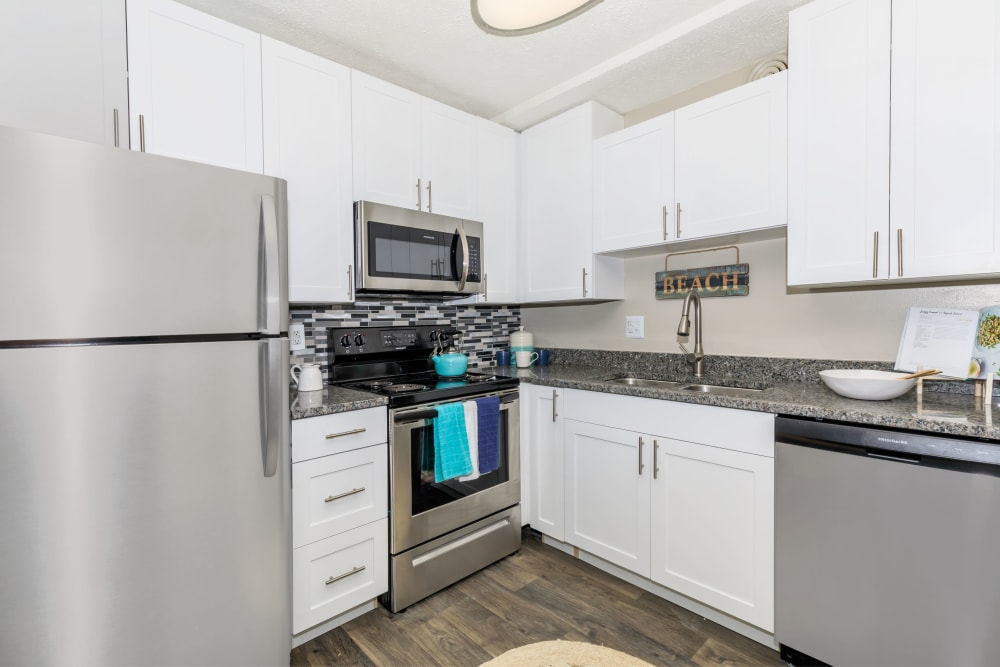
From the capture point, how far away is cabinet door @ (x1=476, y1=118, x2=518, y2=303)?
2.73 m

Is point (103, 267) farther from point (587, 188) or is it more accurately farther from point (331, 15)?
point (587, 188)

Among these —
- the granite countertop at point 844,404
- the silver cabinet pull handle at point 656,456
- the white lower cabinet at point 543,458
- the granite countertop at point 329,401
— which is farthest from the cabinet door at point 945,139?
the granite countertop at point 329,401

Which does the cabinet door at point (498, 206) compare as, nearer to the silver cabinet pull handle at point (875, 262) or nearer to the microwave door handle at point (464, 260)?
the microwave door handle at point (464, 260)

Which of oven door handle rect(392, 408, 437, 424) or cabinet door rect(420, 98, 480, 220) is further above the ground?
cabinet door rect(420, 98, 480, 220)

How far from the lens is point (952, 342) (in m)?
1.71

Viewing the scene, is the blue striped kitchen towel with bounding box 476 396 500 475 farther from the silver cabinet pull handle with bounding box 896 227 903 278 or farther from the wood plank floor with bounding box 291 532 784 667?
the silver cabinet pull handle with bounding box 896 227 903 278

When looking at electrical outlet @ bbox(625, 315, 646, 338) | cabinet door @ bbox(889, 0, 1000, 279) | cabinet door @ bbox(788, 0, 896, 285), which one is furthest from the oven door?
cabinet door @ bbox(889, 0, 1000, 279)

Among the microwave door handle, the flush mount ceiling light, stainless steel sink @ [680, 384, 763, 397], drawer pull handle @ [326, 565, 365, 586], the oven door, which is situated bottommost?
drawer pull handle @ [326, 565, 365, 586]

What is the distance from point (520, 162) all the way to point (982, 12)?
78.5 inches

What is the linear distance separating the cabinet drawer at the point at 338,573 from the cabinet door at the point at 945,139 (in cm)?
218

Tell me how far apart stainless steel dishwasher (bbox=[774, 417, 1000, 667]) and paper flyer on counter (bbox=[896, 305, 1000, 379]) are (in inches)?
20.3

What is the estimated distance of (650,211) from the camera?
2.33m

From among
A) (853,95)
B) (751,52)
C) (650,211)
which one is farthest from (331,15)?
(853,95)

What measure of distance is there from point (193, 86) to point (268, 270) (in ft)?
2.90
